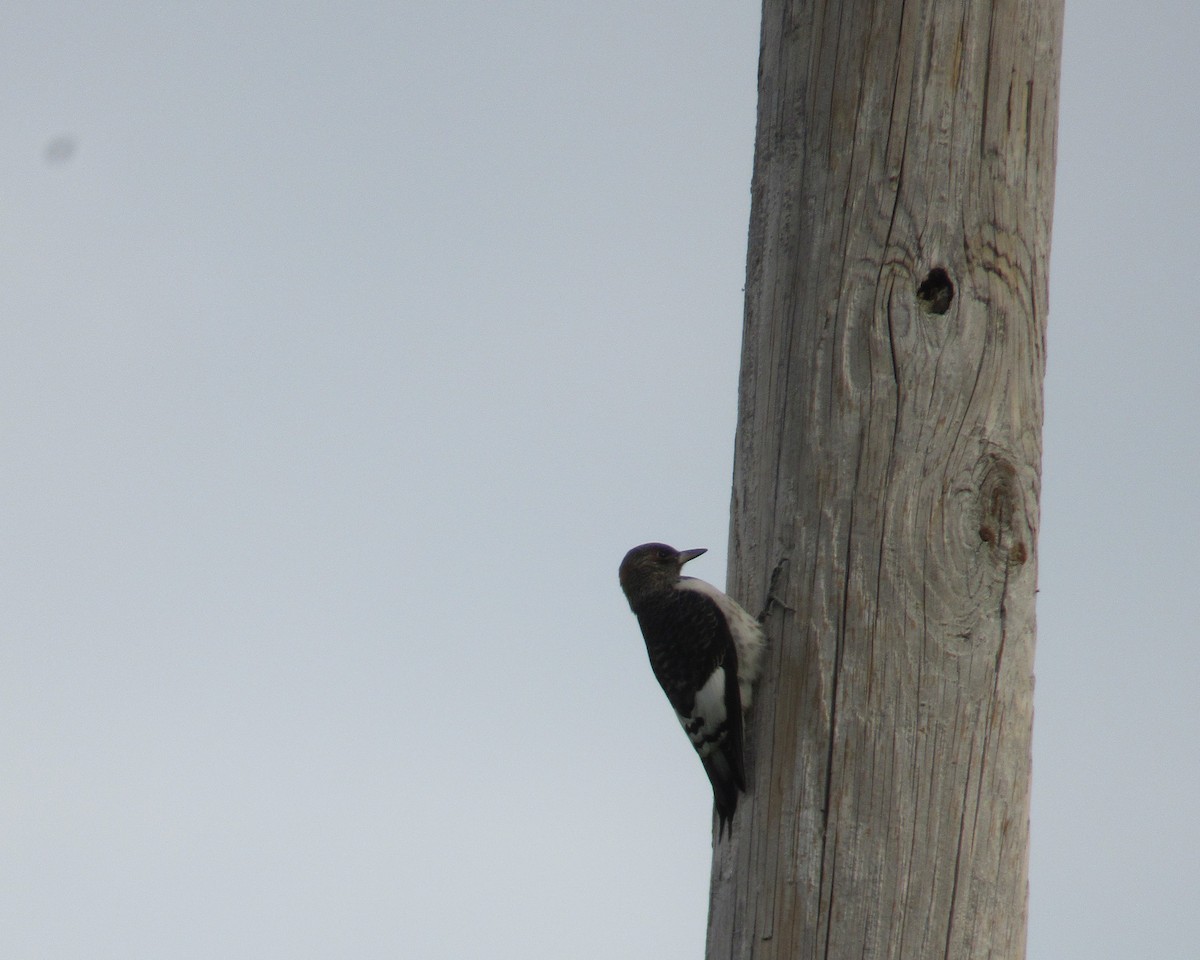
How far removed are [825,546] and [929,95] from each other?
1.04 m

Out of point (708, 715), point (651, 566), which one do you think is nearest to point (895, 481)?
point (708, 715)

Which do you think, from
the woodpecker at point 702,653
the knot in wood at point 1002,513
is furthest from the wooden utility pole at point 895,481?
the woodpecker at point 702,653

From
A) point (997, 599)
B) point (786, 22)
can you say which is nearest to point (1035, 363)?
point (997, 599)

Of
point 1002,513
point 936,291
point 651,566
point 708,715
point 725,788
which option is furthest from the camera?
point 651,566

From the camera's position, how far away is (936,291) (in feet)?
10.4

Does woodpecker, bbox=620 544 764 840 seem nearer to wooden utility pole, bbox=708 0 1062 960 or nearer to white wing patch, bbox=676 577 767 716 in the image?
white wing patch, bbox=676 577 767 716

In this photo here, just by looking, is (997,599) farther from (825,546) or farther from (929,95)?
(929,95)

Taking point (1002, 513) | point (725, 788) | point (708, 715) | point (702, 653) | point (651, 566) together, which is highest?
point (651, 566)

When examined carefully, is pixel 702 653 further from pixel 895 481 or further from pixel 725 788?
pixel 895 481

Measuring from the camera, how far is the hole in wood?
3154 millimetres

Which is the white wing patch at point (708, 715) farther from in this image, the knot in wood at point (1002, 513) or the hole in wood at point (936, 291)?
the hole in wood at point (936, 291)

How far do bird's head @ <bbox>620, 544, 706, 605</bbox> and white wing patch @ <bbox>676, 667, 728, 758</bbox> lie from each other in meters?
1.35

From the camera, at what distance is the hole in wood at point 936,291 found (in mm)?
3154

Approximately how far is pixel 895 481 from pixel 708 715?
1139 millimetres
